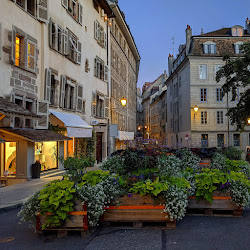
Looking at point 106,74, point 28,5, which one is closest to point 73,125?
point 28,5

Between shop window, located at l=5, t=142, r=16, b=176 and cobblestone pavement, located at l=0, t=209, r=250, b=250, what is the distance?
23.3ft

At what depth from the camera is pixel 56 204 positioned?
4965 millimetres

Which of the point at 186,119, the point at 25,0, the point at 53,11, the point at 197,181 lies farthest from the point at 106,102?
the point at 197,181

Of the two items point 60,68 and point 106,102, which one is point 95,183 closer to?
point 60,68

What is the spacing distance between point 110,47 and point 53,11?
1142 cm

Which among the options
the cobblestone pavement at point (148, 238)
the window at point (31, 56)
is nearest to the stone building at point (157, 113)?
the window at point (31, 56)

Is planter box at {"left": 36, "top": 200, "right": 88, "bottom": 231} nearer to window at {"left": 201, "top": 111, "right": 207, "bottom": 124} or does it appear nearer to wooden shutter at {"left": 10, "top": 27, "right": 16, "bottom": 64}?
wooden shutter at {"left": 10, "top": 27, "right": 16, "bottom": 64}

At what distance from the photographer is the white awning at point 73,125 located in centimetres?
1531

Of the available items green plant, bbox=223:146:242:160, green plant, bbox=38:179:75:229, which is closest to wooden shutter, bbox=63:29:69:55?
green plant, bbox=223:146:242:160

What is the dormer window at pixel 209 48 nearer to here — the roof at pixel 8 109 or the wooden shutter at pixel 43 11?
the wooden shutter at pixel 43 11

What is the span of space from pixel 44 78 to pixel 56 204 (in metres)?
10.6

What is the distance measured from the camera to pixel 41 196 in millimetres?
5133

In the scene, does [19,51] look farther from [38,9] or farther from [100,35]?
[100,35]

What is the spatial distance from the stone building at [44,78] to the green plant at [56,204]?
5177 mm
